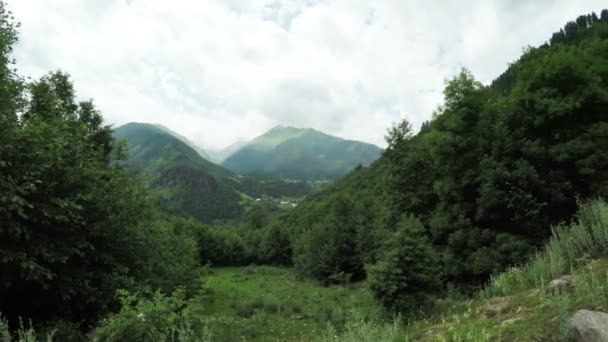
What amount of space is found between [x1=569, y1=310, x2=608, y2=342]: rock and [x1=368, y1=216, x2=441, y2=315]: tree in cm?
972

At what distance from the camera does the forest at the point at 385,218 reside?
8828 millimetres

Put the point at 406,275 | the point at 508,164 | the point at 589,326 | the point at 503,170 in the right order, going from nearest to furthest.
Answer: the point at 589,326 → the point at 406,275 → the point at 503,170 → the point at 508,164

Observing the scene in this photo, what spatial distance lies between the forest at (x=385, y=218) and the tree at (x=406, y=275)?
0.17 feet

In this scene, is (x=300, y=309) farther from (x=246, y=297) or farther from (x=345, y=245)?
(x=345, y=245)

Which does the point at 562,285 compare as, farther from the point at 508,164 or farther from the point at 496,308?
the point at 508,164

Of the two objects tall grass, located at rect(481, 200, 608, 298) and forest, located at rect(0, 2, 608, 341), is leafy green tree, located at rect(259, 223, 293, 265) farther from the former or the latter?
tall grass, located at rect(481, 200, 608, 298)

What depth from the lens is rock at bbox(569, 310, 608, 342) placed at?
5000mm

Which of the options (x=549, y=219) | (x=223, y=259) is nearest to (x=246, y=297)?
(x=549, y=219)

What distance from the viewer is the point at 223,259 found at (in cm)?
8756

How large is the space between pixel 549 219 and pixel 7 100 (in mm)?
23261

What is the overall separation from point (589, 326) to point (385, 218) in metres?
24.1

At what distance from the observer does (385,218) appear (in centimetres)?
2912

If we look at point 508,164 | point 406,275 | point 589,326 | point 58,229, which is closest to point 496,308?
point 589,326

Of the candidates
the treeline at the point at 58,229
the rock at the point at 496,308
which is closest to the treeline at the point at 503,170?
the rock at the point at 496,308
